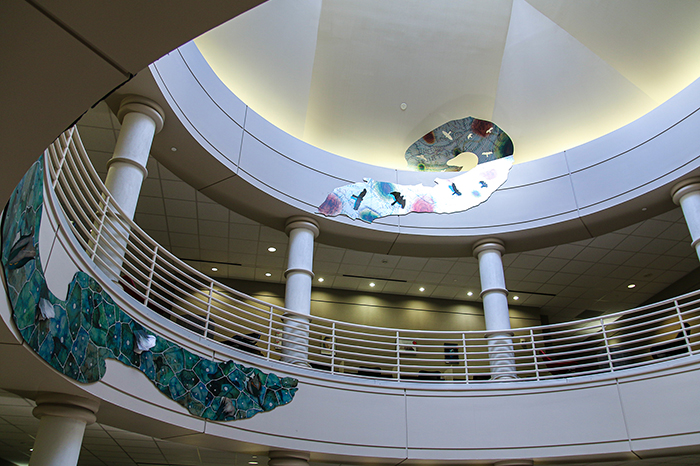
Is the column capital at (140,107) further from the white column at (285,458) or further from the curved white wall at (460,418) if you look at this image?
the white column at (285,458)

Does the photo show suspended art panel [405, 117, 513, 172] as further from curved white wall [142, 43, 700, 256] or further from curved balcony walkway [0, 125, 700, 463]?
curved balcony walkway [0, 125, 700, 463]

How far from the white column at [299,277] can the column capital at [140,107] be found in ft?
12.6

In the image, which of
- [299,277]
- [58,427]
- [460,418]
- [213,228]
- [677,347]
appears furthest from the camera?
[213,228]

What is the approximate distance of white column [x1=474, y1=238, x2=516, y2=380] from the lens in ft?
34.5

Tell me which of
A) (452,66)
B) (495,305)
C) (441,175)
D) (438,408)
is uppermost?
(452,66)

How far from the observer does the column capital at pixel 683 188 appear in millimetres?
10109

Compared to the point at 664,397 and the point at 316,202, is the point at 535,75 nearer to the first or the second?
the point at 316,202

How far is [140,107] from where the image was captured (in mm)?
8344

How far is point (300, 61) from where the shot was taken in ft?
38.7

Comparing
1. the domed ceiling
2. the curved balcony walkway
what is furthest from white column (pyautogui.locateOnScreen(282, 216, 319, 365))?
the domed ceiling

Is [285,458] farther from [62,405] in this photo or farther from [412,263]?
[412,263]

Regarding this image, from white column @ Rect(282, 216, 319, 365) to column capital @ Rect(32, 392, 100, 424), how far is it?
4048 millimetres

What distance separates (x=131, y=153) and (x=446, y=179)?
774 cm

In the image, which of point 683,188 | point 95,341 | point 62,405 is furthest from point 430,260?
point 62,405
